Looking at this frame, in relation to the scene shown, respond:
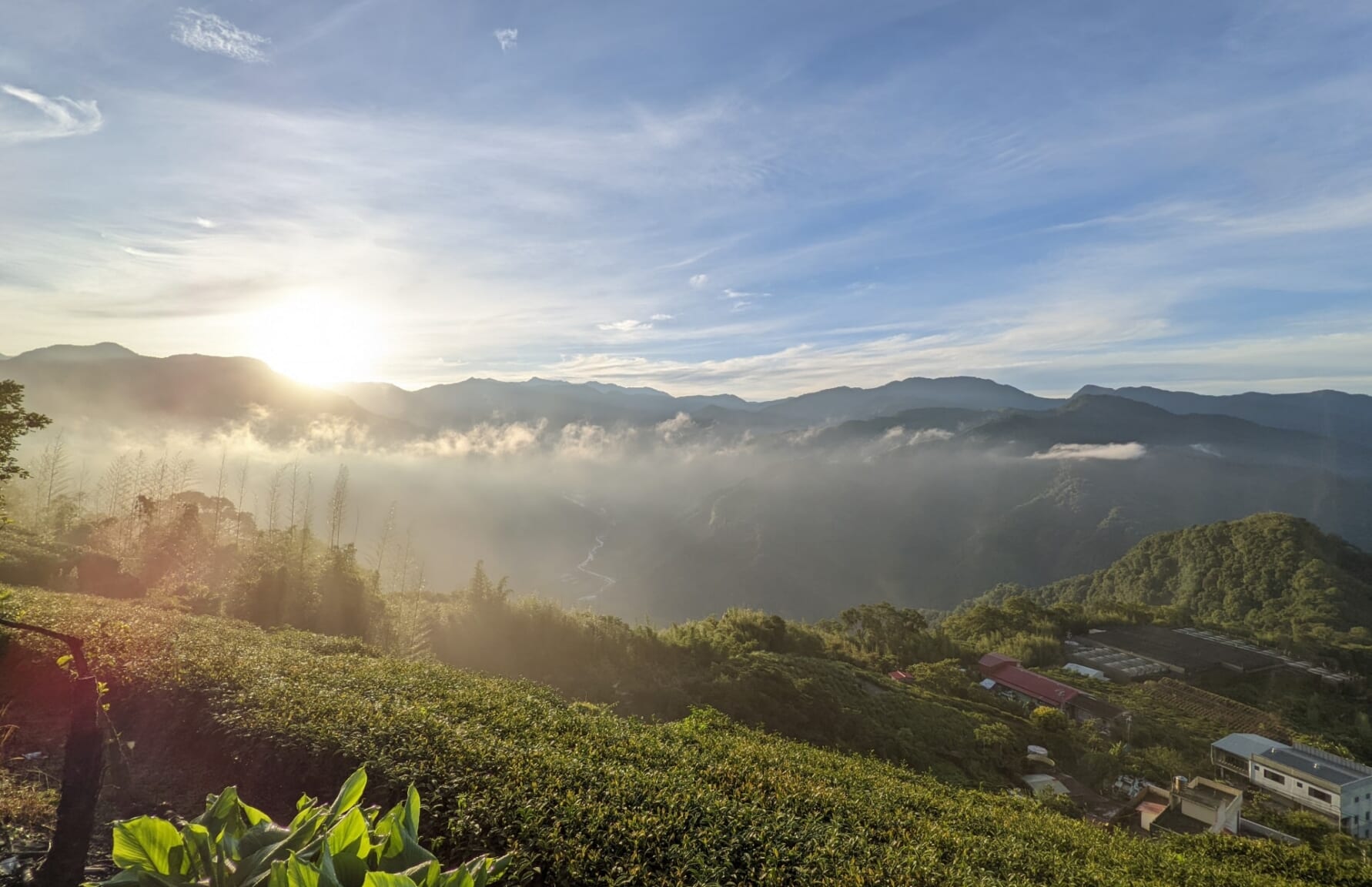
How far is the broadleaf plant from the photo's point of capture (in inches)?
79.0

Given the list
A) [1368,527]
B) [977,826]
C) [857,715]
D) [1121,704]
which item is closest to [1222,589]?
[1121,704]

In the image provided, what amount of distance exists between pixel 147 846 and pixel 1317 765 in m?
44.9

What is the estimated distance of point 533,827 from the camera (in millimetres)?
4555

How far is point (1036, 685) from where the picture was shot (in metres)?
46.0

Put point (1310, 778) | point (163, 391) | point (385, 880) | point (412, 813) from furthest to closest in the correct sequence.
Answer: point (163, 391) → point (1310, 778) → point (412, 813) → point (385, 880)

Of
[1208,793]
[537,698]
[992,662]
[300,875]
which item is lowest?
[992,662]

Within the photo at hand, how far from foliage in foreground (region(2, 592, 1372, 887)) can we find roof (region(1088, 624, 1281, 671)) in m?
64.8

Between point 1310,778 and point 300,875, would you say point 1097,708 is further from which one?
point 300,875

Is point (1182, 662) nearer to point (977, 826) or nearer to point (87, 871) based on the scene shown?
point (977, 826)

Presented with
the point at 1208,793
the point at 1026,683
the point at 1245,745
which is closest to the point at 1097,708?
the point at 1026,683

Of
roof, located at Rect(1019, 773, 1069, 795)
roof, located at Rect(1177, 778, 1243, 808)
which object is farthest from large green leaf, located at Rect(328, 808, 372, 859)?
roof, located at Rect(1177, 778, 1243, 808)

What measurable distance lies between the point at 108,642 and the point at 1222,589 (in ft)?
442

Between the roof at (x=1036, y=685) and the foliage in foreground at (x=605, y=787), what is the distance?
39.5 m

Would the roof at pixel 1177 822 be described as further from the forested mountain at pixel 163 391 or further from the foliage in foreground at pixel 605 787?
the forested mountain at pixel 163 391
